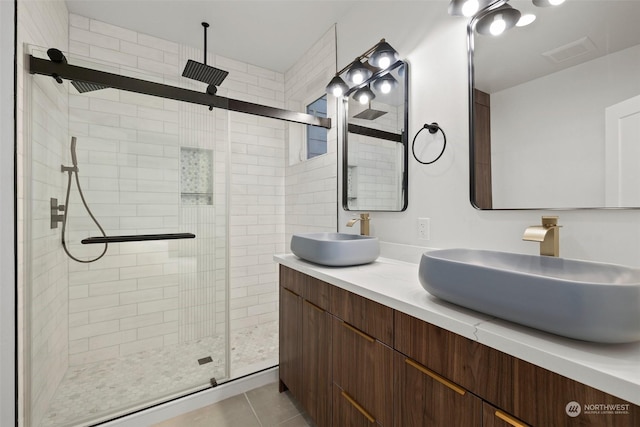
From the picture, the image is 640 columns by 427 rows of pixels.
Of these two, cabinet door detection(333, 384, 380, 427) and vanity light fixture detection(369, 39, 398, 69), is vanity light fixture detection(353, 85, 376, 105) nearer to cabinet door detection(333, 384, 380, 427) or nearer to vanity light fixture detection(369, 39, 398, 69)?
vanity light fixture detection(369, 39, 398, 69)

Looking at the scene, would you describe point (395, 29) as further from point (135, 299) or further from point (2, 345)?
point (2, 345)

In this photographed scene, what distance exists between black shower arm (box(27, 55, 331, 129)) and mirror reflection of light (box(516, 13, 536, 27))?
4.54 ft

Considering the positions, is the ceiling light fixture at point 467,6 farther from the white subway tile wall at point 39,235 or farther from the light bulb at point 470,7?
the white subway tile wall at point 39,235

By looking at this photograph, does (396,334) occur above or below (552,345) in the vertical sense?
below

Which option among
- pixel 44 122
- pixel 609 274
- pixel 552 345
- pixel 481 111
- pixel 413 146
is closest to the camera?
pixel 552 345

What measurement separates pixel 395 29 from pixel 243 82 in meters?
1.69

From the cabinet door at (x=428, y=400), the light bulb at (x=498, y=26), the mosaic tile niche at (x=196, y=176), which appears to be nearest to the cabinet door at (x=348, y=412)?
the cabinet door at (x=428, y=400)

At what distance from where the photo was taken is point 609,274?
77cm

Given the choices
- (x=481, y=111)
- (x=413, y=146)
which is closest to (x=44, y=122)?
(x=413, y=146)

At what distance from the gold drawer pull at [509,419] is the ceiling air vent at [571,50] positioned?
117 centimetres

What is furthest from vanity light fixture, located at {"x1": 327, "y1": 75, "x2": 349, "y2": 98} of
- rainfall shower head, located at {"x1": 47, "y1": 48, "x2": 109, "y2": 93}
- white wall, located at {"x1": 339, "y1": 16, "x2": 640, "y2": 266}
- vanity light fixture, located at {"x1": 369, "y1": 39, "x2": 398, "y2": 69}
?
rainfall shower head, located at {"x1": 47, "y1": 48, "x2": 109, "y2": 93}

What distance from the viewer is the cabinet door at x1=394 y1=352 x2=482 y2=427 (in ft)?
2.31

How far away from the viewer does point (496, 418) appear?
64cm

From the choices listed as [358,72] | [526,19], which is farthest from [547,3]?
[358,72]
